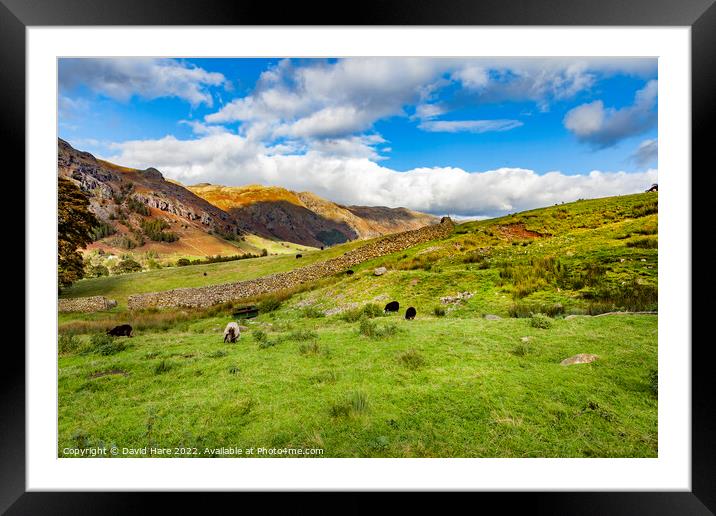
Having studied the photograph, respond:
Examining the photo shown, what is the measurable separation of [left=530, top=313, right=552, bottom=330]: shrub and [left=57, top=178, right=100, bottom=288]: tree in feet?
23.5

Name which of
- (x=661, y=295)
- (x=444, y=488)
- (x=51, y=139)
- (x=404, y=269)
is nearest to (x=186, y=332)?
(x=51, y=139)

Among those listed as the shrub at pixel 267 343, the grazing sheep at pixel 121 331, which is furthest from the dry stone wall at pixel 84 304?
the shrub at pixel 267 343

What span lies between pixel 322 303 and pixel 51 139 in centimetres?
424

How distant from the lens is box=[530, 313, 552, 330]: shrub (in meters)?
3.92

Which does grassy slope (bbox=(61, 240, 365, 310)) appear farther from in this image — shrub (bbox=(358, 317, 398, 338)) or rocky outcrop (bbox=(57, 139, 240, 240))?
shrub (bbox=(358, 317, 398, 338))

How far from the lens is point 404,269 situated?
5766mm

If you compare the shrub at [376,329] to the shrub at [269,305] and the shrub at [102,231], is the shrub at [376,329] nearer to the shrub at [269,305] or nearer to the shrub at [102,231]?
the shrub at [269,305]

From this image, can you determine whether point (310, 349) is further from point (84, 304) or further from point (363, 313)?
point (84, 304)

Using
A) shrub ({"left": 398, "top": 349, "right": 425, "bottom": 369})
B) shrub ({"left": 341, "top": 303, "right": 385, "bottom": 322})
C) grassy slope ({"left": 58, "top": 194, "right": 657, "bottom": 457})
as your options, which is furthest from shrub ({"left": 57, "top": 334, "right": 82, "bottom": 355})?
shrub ({"left": 398, "top": 349, "right": 425, "bottom": 369})

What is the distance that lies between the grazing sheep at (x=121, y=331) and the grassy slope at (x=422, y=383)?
31cm
